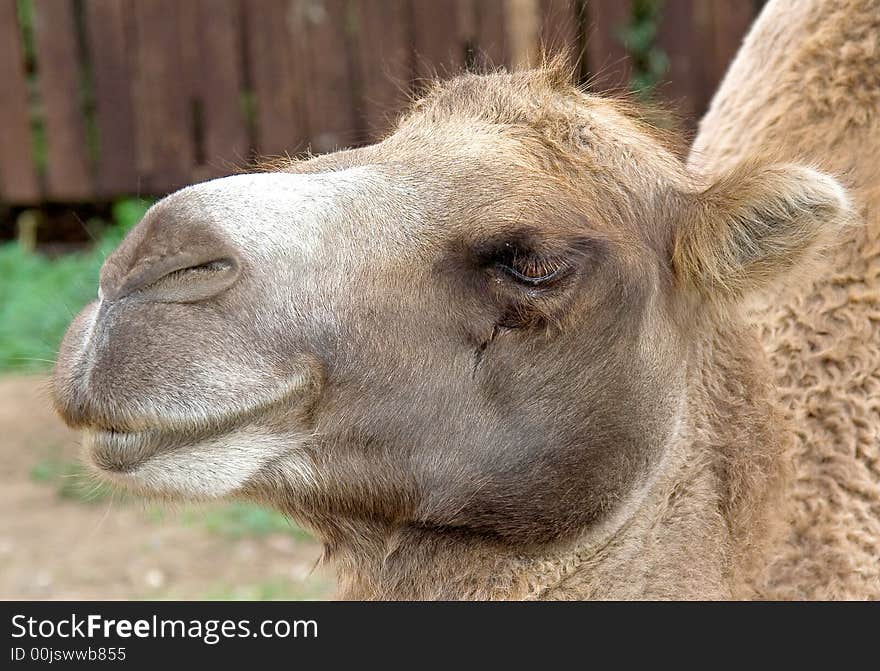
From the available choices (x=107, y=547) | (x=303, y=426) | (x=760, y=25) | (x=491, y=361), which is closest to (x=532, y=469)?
(x=491, y=361)

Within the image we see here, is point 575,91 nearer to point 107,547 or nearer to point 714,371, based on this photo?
point 714,371

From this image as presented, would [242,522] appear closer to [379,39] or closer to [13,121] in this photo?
[379,39]

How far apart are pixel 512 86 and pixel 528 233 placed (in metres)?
0.64

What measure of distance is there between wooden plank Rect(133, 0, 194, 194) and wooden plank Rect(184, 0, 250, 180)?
0.14m

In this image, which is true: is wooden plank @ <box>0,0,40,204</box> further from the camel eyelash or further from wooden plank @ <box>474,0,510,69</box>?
the camel eyelash

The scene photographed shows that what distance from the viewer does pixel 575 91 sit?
3635mm

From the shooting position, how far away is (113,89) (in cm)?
1148

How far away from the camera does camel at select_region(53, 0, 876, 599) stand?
297 cm

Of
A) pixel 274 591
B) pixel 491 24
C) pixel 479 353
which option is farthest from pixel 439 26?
pixel 479 353

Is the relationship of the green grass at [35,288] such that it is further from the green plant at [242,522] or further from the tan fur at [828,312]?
the tan fur at [828,312]

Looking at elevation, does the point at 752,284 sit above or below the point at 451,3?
above

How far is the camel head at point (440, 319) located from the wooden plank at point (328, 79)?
7.95m

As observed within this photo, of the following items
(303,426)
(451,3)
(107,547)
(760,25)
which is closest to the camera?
(303,426)

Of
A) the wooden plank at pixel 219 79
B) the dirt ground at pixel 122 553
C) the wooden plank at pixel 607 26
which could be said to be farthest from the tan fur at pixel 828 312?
the wooden plank at pixel 219 79
